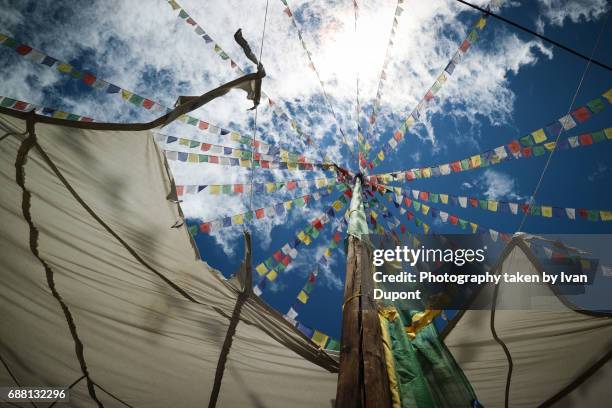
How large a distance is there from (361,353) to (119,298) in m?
2.38

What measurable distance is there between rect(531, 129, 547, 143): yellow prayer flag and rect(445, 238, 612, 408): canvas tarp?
4.58 ft

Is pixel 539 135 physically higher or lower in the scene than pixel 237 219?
higher

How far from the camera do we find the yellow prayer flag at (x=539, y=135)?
3.96m

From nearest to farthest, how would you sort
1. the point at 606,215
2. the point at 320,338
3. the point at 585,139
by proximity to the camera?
the point at 320,338
the point at 585,139
the point at 606,215

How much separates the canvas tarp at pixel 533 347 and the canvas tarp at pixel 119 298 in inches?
62.7

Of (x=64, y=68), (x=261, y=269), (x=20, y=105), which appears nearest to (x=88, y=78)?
(x=64, y=68)

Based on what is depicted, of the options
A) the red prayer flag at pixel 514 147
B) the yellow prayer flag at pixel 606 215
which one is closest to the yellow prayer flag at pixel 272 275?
the red prayer flag at pixel 514 147

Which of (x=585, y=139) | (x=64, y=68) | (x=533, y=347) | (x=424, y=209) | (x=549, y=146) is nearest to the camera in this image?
(x=533, y=347)

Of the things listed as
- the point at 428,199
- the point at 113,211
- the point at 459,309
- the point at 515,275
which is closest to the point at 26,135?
the point at 113,211

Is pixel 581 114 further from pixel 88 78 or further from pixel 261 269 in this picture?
pixel 88 78

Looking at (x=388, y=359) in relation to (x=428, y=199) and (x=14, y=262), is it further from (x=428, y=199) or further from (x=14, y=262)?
(x=428, y=199)

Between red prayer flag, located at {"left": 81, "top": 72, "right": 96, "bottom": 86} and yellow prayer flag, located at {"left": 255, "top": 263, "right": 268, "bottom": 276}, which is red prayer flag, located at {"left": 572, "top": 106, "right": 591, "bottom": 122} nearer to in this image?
yellow prayer flag, located at {"left": 255, "top": 263, "right": 268, "bottom": 276}

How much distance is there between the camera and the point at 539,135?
399 centimetres

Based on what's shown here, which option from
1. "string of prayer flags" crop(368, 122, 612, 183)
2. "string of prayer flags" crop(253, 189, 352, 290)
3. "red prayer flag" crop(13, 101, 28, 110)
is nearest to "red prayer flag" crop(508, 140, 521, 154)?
"string of prayer flags" crop(368, 122, 612, 183)
